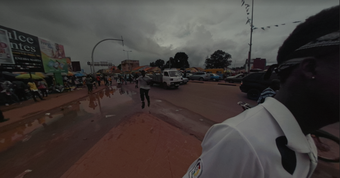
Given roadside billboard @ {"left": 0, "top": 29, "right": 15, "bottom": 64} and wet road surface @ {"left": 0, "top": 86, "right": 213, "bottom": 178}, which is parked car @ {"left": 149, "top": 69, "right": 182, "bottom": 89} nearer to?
wet road surface @ {"left": 0, "top": 86, "right": 213, "bottom": 178}

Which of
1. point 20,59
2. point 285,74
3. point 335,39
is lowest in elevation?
point 285,74

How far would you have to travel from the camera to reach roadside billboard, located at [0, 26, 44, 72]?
7.29m

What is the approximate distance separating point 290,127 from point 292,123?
26mm

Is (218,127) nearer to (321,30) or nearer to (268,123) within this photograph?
(268,123)

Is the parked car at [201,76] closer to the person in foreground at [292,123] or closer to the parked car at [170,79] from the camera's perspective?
the parked car at [170,79]

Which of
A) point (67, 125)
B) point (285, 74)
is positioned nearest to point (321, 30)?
point (285, 74)

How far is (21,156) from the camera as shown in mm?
2514

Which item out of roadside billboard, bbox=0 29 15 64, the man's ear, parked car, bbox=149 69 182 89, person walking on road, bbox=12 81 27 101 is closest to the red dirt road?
the man's ear

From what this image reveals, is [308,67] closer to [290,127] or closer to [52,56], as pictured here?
[290,127]

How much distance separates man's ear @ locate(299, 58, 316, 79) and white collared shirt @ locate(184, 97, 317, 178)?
0.20m

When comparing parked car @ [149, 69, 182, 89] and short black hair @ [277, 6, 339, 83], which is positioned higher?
short black hair @ [277, 6, 339, 83]

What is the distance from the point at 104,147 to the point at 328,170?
4146mm

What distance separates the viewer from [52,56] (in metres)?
11.5

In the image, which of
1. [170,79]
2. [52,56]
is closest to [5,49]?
[52,56]
